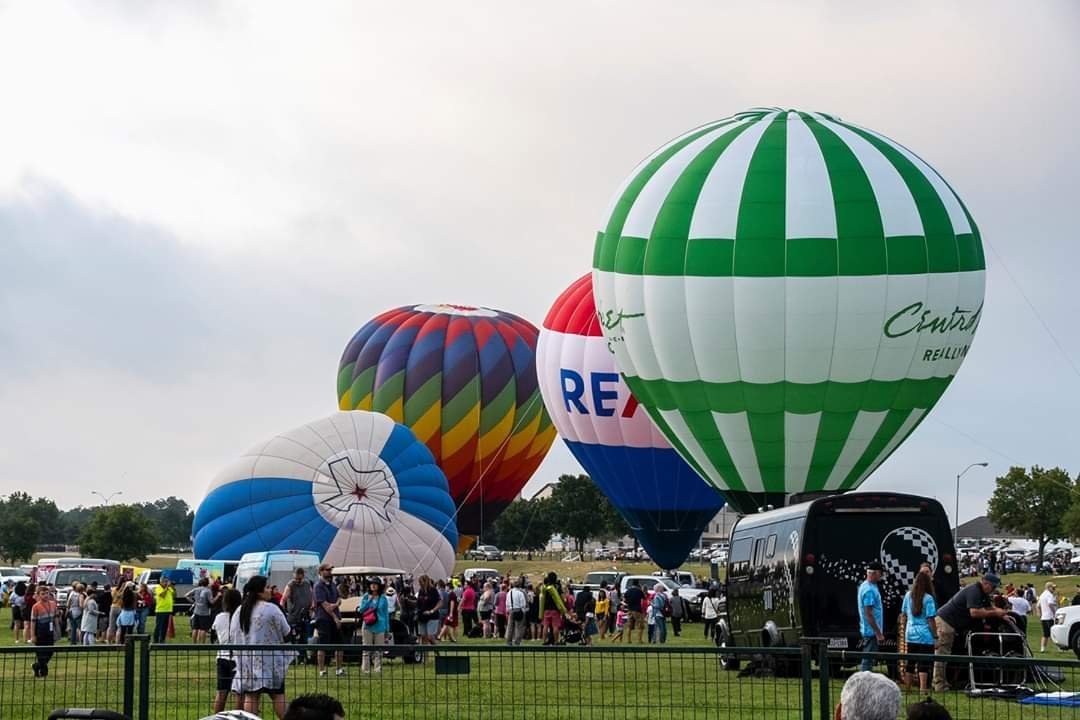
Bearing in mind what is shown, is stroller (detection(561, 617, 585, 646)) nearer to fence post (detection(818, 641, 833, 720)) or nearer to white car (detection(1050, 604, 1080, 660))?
white car (detection(1050, 604, 1080, 660))

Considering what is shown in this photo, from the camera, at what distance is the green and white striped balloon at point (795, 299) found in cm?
3288

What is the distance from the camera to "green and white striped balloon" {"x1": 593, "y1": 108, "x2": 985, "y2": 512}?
3288 centimetres

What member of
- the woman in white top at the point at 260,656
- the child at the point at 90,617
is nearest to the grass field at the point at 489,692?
the woman in white top at the point at 260,656

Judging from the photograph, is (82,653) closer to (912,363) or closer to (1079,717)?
(1079,717)

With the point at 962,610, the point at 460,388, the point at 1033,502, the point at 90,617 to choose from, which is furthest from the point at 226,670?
Result: the point at 1033,502

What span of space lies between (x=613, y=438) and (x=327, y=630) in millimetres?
23438

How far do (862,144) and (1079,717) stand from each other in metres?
21.6

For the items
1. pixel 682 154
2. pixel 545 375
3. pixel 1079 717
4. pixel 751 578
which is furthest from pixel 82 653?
pixel 545 375

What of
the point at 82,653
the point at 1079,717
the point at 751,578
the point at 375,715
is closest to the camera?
the point at 82,653

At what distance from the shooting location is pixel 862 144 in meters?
34.5

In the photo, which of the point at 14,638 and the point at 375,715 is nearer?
the point at 375,715

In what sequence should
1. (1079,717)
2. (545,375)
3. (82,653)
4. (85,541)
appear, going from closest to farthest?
1. (82,653)
2. (1079,717)
3. (545,375)
4. (85,541)

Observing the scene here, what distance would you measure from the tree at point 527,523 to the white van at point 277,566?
91.4 m

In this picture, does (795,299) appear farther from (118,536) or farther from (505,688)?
(118,536)
